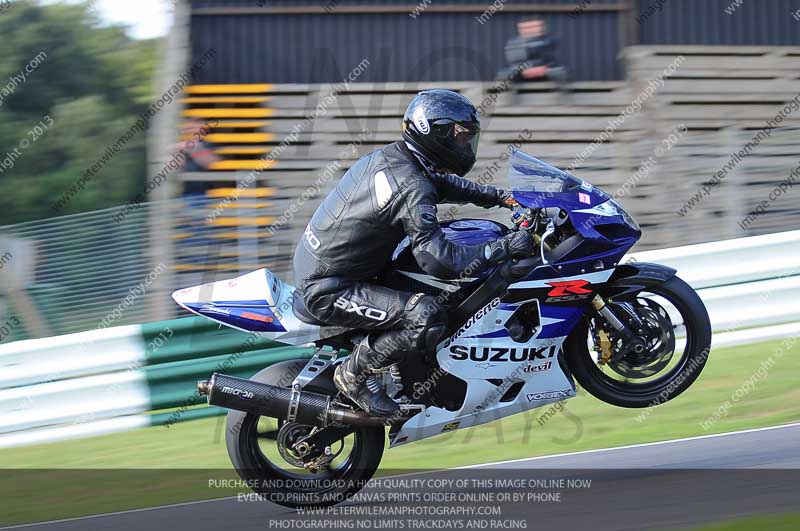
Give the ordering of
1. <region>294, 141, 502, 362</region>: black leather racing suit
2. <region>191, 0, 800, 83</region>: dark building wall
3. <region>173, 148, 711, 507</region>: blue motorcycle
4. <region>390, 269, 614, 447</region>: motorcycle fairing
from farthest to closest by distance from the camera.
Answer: <region>191, 0, 800, 83</region>: dark building wall
<region>390, 269, 614, 447</region>: motorcycle fairing
<region>173, 148, 711, 507</region>: blue motorcycle
<region>294, 141, 502, 362</region>: black leather racing suit

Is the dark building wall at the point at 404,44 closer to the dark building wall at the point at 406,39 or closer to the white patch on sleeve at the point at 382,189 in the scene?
the dark building wall at the point at 406,39

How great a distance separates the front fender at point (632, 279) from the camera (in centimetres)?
597

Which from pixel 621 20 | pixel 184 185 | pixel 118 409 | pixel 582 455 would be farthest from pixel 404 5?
pixel 582 455

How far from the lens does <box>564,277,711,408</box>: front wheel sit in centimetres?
598

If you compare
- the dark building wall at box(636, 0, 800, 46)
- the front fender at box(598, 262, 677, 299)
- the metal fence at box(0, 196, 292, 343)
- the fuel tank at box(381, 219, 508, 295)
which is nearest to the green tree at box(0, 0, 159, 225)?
the metal fence at box(0, 196, 292, 343)

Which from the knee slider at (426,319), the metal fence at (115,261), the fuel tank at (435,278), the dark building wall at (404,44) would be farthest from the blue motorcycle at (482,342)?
the dark building wall at (404,44)

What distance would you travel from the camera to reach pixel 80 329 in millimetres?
9977

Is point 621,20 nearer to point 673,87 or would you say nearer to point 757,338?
point 673,87

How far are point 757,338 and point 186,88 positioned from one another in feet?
24.5

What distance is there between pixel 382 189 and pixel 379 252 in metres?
0.38

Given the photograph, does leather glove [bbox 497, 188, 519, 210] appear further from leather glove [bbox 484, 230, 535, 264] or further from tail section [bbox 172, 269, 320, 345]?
tail section [bbox 172, 269, 320, 345]

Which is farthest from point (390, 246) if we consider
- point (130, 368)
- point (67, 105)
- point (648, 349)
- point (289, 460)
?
point (67, 105)

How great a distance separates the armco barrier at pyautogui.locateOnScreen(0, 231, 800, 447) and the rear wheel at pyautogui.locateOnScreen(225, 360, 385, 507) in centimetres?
268

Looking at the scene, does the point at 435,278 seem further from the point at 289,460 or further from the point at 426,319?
the point at 289,460
